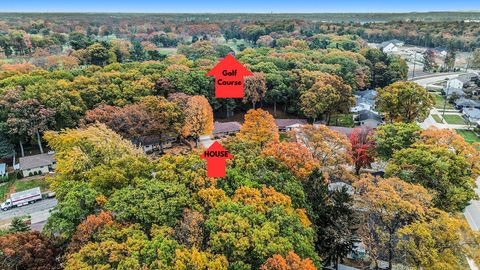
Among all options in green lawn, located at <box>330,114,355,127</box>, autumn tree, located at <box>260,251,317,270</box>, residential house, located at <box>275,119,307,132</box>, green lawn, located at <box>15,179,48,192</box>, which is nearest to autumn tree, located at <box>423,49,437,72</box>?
green lawn, located at <box>330,114,355,127</box>

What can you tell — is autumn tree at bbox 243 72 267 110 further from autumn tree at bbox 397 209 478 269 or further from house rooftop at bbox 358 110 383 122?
autumn tree at bbox 397 209 478 269

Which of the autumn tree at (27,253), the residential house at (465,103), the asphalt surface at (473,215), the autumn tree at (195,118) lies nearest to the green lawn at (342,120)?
the residential house at (465,103)

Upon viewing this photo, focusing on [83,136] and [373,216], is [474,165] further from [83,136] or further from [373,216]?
[83,136]

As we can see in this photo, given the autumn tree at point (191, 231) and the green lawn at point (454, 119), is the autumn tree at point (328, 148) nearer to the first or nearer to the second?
the autumn tree at point (191, 231)

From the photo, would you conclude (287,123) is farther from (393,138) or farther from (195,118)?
(393,138)

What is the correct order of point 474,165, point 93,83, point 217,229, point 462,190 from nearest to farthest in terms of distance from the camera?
1. point 217,229
2. point 462,190
3. point 474,165
4. point 93,83

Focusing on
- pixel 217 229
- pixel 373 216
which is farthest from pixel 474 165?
pixel 217 229

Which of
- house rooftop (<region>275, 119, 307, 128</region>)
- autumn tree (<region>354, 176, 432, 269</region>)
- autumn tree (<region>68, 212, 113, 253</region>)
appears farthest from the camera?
house rooftop (<region>275, 119, 307, 128</region>)

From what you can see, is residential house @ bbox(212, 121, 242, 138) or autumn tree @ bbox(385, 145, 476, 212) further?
residential house @ bbox(212, 121, 242, 138)
